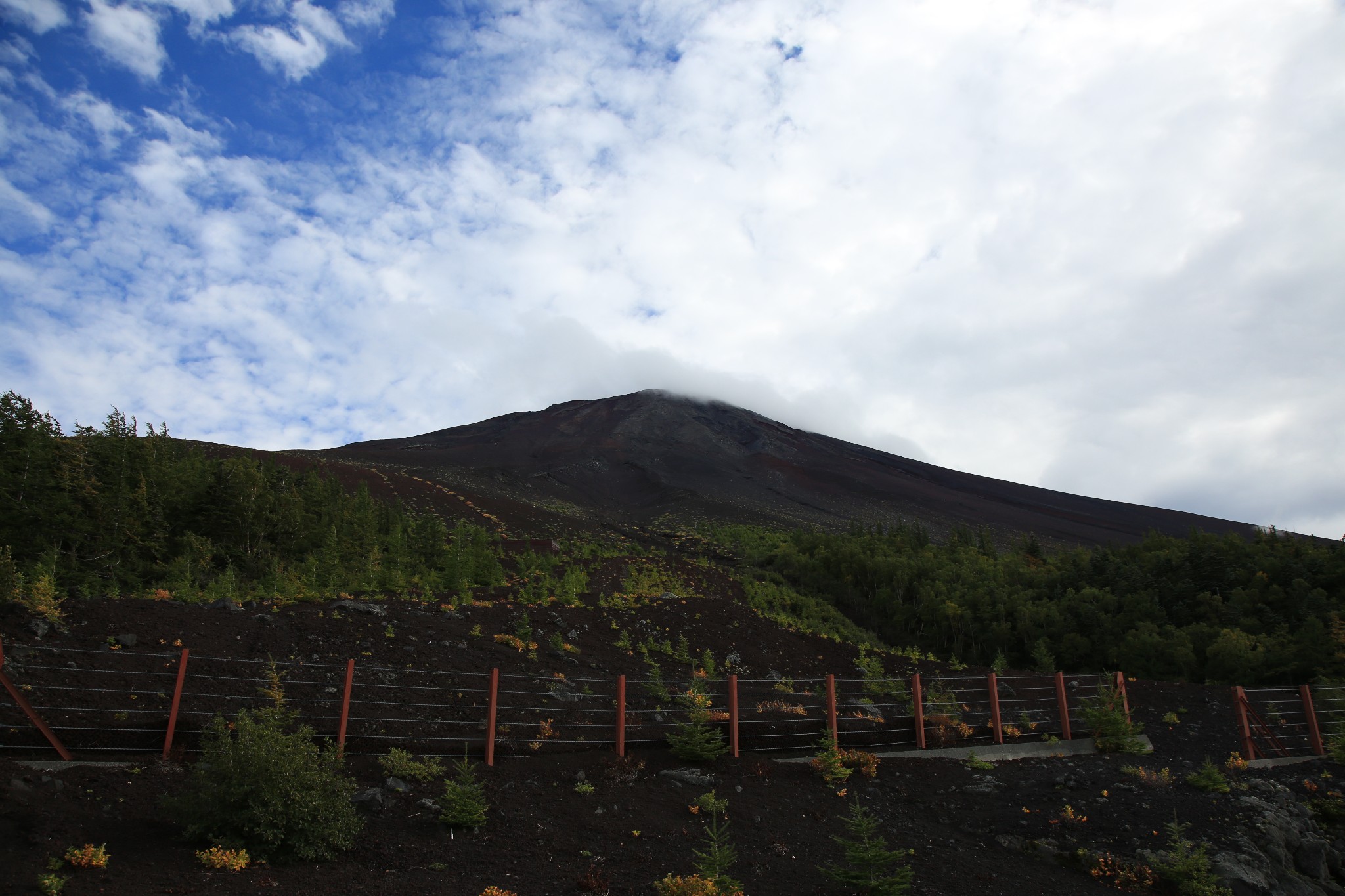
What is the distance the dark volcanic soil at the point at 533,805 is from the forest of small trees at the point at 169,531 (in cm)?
407

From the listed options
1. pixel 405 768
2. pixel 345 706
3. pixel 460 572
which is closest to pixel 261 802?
pixel 405 768

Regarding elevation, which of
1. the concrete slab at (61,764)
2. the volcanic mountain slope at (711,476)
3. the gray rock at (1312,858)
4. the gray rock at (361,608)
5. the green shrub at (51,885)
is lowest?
the gray rock at (1312,858)

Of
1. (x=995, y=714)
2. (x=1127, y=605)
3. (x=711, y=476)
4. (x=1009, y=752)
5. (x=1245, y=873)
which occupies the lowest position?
(x=1245, y=873)

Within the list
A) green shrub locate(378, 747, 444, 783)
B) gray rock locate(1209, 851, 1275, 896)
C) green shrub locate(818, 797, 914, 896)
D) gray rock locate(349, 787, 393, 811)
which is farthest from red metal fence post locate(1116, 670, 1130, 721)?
gray rock locate(349, 787, 393, 811)

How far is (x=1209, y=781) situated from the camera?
8.75 metres

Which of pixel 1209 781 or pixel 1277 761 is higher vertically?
pixel 1209 781

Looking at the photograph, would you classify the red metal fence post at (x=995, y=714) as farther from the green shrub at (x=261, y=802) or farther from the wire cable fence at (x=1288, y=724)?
the green shrub at (x=261, y=802)

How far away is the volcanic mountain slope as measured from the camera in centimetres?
7294

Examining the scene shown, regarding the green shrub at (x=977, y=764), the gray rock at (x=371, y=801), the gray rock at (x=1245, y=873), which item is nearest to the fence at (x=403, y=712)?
the green shrub at (x=977, y=764)

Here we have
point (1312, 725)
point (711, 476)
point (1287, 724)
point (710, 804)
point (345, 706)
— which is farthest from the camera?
point (711, 476)

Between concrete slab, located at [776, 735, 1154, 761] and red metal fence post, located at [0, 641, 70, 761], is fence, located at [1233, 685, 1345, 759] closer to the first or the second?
concrete slab, located at [776, 735, 1154, 761]

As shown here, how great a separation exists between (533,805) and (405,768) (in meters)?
1.40

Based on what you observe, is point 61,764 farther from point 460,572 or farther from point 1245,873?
point 460,572

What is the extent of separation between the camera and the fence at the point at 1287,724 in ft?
36.9
